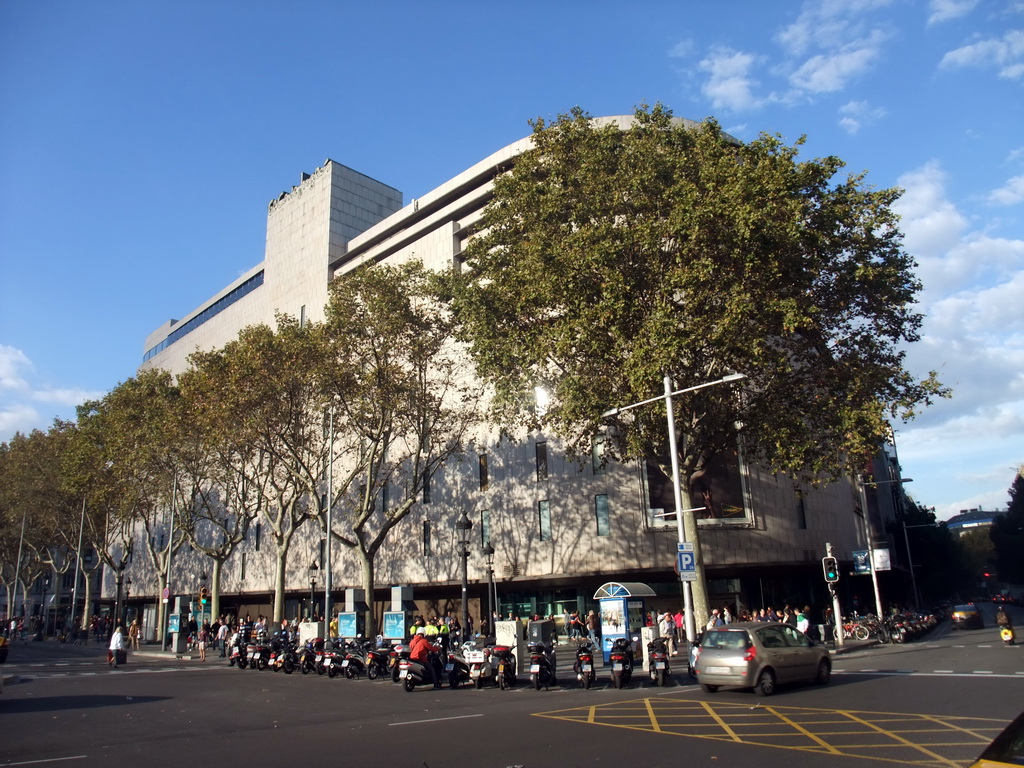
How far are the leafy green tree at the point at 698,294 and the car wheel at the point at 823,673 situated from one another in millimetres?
7137

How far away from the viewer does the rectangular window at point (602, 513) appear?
35.6 m

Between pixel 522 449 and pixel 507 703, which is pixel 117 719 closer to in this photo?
pixel 507 703

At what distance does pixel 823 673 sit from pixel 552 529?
22026 mm

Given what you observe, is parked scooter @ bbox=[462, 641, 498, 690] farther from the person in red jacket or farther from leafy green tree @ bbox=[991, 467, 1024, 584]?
leafy green tree @ bbox=[991, 467, 1024, 584]

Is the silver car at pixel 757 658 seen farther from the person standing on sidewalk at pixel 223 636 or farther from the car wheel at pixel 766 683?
the person standing on sidewalk at pixel 223 636

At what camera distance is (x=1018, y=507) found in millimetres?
86875

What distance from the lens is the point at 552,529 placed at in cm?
3697

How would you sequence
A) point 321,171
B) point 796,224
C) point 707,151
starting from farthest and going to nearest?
point 321,171, point 707,151, point 796,224

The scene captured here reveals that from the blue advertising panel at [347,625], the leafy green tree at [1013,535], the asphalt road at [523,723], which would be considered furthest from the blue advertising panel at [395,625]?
the leafy green tree at [1013,535]

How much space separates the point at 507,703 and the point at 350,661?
8.61 meters

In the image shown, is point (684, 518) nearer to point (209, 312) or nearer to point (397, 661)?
point (397, 661)

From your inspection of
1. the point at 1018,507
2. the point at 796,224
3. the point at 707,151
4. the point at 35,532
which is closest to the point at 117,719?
the point at 796,224

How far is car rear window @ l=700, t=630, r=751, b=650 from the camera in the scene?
14242 millimetres

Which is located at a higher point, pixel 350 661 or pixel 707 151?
pixel 707 151
